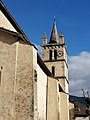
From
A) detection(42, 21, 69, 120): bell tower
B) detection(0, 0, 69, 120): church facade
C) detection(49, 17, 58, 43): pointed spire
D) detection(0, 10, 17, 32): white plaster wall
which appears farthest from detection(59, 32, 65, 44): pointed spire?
detection(0, 10, 17, 32): white plaster wall

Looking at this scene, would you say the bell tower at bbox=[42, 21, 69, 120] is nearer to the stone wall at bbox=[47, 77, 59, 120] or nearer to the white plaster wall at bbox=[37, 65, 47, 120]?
the stone wall at bbox=[47, 77, 59, 120]

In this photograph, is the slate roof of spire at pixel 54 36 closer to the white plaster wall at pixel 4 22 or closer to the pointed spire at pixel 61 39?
the pointed spire at pixel 61 39

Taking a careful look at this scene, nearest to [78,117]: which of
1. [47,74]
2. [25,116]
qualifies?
[47,74]

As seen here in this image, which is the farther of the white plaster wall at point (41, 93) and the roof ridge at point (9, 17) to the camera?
the white plaster wall at point (41, 93)

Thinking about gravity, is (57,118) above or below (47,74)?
below

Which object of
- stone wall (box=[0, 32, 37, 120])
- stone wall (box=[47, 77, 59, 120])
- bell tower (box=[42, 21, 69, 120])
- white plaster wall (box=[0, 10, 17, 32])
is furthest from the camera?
bell tower (box=[42, 21, 69, 120])

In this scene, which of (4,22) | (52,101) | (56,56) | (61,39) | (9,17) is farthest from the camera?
(61,39)

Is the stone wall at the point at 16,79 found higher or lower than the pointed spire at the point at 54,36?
lower

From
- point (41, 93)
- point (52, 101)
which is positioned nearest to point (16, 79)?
point (41, 93)

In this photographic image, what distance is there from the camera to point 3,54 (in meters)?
11.8

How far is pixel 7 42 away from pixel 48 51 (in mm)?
22272

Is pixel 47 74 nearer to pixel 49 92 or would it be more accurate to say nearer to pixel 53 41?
pixel 49 92

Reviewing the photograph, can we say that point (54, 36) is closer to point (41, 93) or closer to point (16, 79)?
point (41, 93)

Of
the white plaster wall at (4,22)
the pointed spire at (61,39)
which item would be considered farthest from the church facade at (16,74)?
the pointed spire at (61,39)
